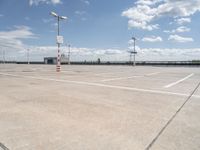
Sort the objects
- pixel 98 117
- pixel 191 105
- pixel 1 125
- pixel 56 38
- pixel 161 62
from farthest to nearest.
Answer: pixel 161 62 < pixel 56 38 < pixel 191 105 < pixel 98 117 < pixel 1 125

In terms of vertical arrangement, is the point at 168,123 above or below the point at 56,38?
below

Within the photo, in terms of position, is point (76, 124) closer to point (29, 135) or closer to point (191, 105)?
point (29, 135)

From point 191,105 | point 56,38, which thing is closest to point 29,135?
point 191,105

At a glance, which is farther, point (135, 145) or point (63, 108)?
point (63, 108)

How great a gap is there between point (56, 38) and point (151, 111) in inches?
797

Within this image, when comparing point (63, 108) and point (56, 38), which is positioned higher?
point (56, 38)

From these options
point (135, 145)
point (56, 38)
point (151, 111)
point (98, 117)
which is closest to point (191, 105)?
point (151, 111)

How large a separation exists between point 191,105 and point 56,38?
20099 mm

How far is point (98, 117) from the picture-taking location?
431 cm

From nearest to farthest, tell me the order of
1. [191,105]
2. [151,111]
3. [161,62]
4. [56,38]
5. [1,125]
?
[1,125]
[151,111]
[191,105]
[56,38]
[161,62]

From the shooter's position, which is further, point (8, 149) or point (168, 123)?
point (168, 123)

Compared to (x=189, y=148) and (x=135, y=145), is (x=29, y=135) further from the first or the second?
(x=189, y=148)

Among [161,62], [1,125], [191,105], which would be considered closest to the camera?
[1,125]

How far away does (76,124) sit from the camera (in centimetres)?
384
